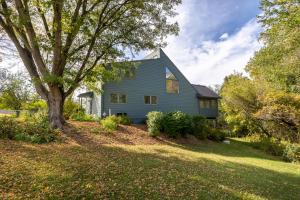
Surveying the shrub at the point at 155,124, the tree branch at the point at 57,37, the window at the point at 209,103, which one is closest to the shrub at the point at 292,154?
the shrub at the point at 155,124

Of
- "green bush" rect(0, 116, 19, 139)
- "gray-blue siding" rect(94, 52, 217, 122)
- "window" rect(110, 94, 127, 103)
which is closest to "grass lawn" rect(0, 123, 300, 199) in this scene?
"green bush" rect(0, 116, 19, 139)

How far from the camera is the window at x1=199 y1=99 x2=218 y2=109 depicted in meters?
24.5

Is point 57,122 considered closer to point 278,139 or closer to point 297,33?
point 297,33

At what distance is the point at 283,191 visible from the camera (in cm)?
673

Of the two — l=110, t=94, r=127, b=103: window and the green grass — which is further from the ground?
l=110, t=94, r=127, b=103: window

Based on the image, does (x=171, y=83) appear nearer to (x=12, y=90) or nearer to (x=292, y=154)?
(x=292, y=154)

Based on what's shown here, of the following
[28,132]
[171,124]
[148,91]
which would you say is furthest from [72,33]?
[148,91]

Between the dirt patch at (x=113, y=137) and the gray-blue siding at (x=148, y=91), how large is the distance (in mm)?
3337

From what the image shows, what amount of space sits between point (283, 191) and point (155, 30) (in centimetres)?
1127

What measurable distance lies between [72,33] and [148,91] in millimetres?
9823

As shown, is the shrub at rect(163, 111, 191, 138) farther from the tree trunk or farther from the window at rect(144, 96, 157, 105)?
the tree trunk

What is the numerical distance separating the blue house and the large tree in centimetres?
410

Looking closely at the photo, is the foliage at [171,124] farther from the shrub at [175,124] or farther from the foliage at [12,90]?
the foliage at [12,90]

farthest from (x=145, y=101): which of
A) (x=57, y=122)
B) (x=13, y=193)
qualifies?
(x=13, y=193)
